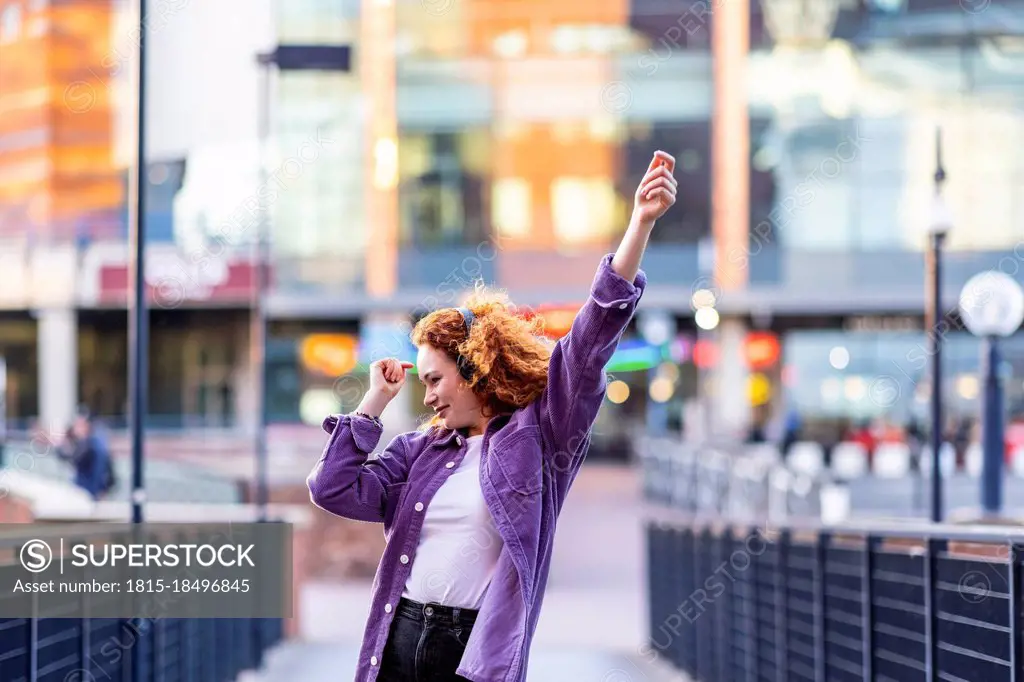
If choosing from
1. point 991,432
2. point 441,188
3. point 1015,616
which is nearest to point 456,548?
point 1015,616

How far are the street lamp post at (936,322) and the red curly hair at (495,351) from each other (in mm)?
7207

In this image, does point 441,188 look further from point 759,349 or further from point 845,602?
point 845,602

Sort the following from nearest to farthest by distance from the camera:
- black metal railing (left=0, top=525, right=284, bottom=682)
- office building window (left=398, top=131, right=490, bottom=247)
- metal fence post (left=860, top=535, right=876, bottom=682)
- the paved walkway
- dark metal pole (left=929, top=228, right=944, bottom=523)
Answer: black metal railing (left=0, top=525, right=284, bottom=682) → metal fence post (left=860, top=535, right=876, bottom=682) → dark metal pole (left=929, top=228, right=944, bottom=523) → the paved walkway → office building window (left=398, top=131, right=490, bottom=247)

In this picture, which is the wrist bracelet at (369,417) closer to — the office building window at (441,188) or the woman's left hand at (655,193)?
the woman's left hand at (655,193)

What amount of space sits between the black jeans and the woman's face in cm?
45

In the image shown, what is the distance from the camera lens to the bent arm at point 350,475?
10.8 ft

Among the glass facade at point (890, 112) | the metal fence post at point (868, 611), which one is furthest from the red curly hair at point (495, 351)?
the glass facade at point (890, 112)

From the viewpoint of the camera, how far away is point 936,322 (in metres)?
10.3

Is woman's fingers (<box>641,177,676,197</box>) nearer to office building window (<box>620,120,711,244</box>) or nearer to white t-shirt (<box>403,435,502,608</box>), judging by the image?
white t-shirt (<box>403,435,502,608</box>)

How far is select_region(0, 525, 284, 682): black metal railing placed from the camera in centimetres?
498

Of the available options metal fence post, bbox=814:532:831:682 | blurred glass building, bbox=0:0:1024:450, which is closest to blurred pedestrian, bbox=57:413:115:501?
metal fence post, bbox=814:532:831:682

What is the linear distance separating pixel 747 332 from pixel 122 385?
17.1m

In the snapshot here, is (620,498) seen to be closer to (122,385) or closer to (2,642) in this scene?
(122,385)

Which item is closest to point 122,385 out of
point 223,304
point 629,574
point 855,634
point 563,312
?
point 223,304
